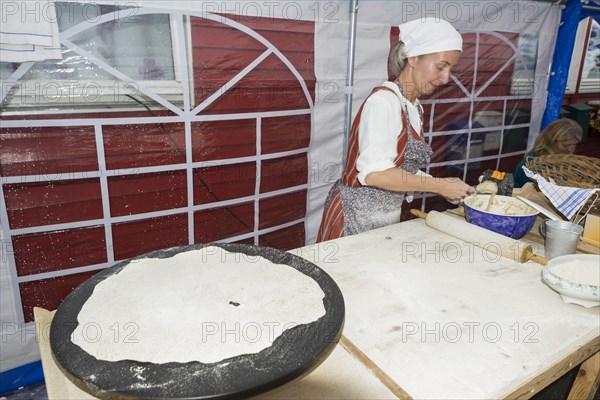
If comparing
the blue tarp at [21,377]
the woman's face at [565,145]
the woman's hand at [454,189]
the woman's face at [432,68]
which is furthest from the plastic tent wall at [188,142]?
the woman's face at [565,145]

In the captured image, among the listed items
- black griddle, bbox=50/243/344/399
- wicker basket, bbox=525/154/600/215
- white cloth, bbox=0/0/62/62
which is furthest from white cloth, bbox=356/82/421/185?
white cloth, bbox=0/0/62/62

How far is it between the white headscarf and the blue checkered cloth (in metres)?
0.70

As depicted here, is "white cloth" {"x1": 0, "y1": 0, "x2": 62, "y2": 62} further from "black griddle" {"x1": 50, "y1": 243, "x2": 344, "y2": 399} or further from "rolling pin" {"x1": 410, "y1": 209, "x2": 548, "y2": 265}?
"rolling pin" {"x1": 410, "y1": 209, "x2": 548, "y2": 265}

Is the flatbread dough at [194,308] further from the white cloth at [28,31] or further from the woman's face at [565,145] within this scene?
the woman's face at [565,145]

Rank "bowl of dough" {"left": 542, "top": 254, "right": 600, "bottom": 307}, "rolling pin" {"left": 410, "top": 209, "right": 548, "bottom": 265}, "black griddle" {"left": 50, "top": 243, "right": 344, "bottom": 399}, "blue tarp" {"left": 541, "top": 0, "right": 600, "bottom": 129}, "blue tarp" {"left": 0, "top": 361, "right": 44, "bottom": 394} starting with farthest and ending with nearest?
"blue tarp" {"left": 541, "top": 0, "right": 600, "bottom": 129}, "blue tarp" {"left": 0, "top": 361, "right": 44, "bottom": 394}, "rolling pin" {"left": 410, "top": 209, "right": 548, "bottom": 265}, "bowl of dough" {"left": 542, "top": 254, "right": 600, "bottom": 307}, "black griddle" {"left": 50, "top": 243, "right": 344, "bottom": 399}

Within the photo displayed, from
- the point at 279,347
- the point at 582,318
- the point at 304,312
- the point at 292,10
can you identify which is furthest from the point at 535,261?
the point at 292,10

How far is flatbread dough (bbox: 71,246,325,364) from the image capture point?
0.79 metres

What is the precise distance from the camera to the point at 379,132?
5.40 ft

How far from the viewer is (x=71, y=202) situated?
2021 millimetres

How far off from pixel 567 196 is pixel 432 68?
757 millimetres

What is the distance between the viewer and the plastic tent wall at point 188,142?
1.89 metres

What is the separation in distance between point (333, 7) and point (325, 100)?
22.1 inches

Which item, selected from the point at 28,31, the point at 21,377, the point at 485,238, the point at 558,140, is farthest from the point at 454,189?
the point at 21,377

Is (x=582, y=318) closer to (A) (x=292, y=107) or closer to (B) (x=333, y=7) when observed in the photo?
(A) (x=292, y=107)
